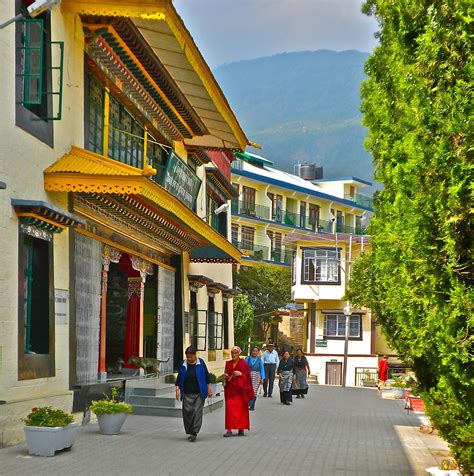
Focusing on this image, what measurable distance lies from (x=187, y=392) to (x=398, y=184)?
716cm

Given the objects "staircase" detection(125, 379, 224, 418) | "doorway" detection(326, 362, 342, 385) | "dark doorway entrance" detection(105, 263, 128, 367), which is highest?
"dark doorway entrance" detection(105, 263, 128, 367)

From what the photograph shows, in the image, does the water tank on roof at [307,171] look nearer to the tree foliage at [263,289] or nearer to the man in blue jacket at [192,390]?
the tree foliage at [263,289]

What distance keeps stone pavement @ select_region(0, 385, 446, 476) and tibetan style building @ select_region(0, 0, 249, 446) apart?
1.22m

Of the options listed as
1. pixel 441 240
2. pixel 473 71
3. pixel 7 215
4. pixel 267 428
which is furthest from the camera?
pixel 267 428

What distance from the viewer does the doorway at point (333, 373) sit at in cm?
5703

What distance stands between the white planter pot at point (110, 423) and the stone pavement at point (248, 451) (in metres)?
0.19

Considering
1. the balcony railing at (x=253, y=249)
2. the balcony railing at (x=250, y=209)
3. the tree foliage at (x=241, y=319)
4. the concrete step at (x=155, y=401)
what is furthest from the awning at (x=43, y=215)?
the balcony railing at (x=250, y=209)

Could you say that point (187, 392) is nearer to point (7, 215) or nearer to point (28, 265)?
point (28, 265)

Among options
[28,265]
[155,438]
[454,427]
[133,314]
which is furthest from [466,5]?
[133,314]

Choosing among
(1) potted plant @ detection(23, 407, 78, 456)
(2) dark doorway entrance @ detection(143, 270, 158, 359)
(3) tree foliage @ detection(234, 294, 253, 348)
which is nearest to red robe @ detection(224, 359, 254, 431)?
(1) potted plant @ detection(23, 407, 78, 456)

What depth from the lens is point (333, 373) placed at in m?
57.2

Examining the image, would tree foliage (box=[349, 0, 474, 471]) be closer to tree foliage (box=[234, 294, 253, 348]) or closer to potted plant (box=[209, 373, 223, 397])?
potted plant (box=[209, 373, 223, 397])

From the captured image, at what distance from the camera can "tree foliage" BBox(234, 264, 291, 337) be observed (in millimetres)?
64812

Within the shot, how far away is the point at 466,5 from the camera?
8734 mm
